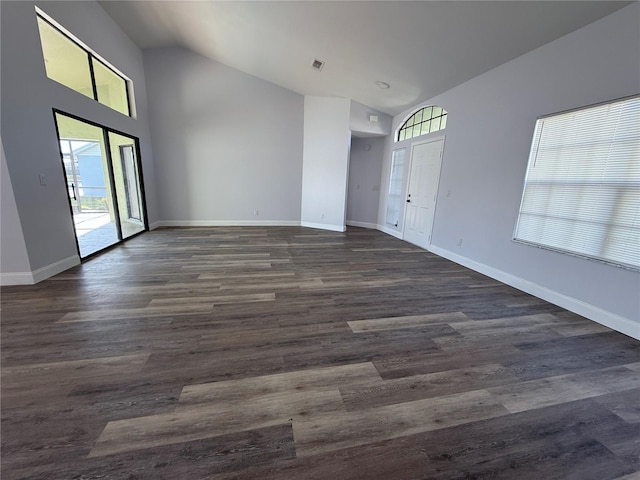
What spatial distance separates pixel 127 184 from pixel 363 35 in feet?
17.7

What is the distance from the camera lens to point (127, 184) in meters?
5.43

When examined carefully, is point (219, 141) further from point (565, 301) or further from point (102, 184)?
point (565, 301)

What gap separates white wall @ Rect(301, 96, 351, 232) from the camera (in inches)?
240

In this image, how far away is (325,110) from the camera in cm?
618

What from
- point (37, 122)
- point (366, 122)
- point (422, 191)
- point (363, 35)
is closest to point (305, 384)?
point (37, 122)

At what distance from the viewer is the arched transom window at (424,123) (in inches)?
189

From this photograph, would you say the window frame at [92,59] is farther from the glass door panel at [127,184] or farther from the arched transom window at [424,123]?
the arched transom window at [424,123]

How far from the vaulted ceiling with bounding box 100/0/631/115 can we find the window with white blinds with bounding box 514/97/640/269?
99 centimetres

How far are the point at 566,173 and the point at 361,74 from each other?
355 cm

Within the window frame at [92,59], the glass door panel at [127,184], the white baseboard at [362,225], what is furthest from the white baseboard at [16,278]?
the white baseboard at [362,225]

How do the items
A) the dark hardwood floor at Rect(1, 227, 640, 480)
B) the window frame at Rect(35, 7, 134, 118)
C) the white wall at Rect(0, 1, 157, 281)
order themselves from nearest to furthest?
the dark hardwood floor at Rect(1, 227, 640, 480), the white wall at Rect(0, 1, 157, 281), the window frame at Rect(35, 7, 134, 118)

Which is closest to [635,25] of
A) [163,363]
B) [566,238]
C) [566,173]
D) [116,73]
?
[566,173]

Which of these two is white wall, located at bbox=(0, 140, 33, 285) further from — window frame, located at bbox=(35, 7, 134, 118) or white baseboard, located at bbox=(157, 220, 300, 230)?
white baseboard, located at bbox=(157, 220, 300, 230)

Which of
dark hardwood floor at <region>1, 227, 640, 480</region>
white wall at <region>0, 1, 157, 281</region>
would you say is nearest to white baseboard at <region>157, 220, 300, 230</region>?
white wall at <region>0, 1, 157, 281</region>
